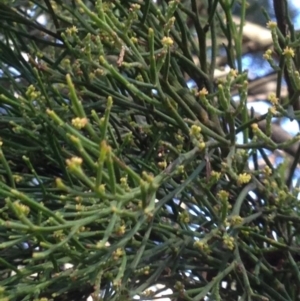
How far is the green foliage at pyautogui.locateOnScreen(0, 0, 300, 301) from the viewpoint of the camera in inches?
33.6

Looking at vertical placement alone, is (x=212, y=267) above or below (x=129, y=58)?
below

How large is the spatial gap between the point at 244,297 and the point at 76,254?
0.25m

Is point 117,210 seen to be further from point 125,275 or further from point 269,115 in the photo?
point 269,115

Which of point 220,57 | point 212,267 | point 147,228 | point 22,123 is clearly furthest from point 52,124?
point 220,57

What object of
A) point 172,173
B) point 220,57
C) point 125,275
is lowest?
point 125,275

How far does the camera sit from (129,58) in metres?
0.92

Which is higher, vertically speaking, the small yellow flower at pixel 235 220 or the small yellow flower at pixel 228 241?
the small yellow flower at pixel 235 220

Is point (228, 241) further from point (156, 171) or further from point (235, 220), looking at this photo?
point (156, 171)

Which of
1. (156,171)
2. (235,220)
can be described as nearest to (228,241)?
(235,220)

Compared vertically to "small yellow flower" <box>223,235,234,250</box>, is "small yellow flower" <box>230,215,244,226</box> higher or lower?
higher

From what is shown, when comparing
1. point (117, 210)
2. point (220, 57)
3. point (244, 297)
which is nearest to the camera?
point (117, 210)

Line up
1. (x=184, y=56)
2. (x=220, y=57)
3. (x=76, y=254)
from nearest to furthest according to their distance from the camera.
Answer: (x=76, y=254) → (x=184, y=56) → (x=220, y=57)

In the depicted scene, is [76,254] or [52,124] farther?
[52,124]

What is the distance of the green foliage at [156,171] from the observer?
2.80 ft
